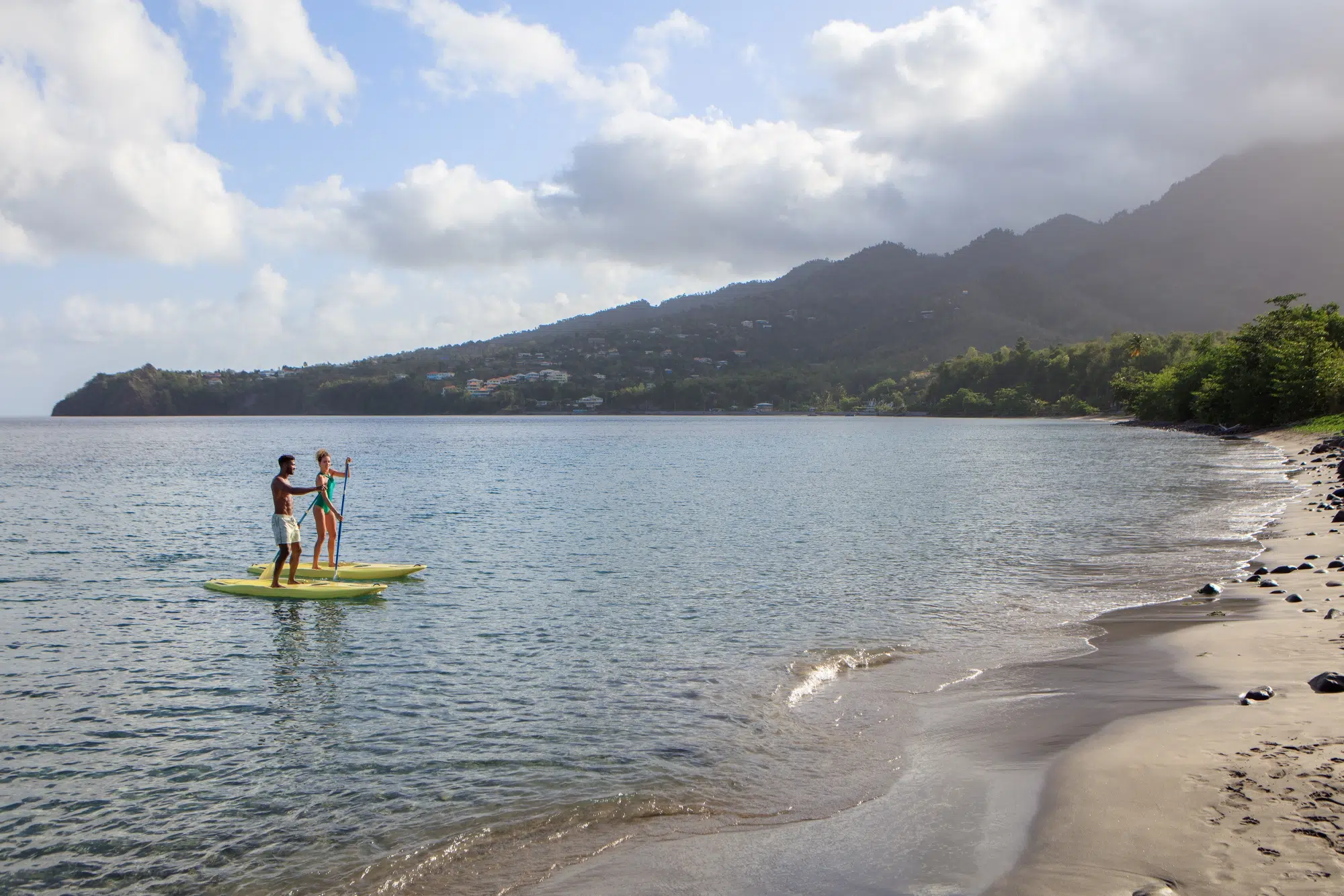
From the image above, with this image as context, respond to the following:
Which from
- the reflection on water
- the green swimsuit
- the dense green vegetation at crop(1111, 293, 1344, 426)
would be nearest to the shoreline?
the reflection on water

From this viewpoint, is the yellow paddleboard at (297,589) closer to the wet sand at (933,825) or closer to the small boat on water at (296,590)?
the small boat on water at (296,590)

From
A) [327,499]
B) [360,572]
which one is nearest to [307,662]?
[327,499]

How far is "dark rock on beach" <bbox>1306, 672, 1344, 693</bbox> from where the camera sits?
391 inches

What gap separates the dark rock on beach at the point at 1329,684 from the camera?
32.6 ft

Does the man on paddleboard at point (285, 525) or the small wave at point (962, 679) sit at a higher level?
the man on paddleboard at point (285, 525)

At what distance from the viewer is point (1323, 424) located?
6531cm

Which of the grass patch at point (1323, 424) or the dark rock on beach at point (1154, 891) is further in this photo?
the grass patch at point (1323, 424)

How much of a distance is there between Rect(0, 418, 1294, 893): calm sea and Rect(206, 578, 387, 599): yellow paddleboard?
1.14 ft

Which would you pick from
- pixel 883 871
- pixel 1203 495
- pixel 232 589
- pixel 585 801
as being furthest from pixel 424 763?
pixel 1203 495

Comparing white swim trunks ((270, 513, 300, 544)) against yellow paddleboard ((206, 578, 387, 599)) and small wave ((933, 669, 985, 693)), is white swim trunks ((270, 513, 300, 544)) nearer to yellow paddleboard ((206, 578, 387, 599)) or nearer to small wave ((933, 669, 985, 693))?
yellow paddleboard ((206, 578, 387, 599))

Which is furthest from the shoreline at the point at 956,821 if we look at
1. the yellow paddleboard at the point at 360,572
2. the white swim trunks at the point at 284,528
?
the white swim trunks at the point at 284,528

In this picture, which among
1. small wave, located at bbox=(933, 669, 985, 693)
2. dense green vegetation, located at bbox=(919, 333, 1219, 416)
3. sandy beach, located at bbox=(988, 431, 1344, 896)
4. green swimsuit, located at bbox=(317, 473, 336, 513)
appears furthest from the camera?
dense green vegetation, located at bbox=(919, 333, 1219, 416)

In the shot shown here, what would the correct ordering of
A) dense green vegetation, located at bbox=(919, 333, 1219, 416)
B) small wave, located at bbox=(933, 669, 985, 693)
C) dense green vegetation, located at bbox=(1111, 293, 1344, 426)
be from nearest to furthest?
small wave, located at bbox=(933, 669, 985, 693)
dense green vegetation, located at bbox=(1111, 293, 1344, 426)
dense green vegetation, located at bbox=(919, 333, 1219, 416)

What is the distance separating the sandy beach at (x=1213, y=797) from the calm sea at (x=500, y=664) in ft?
7.08
